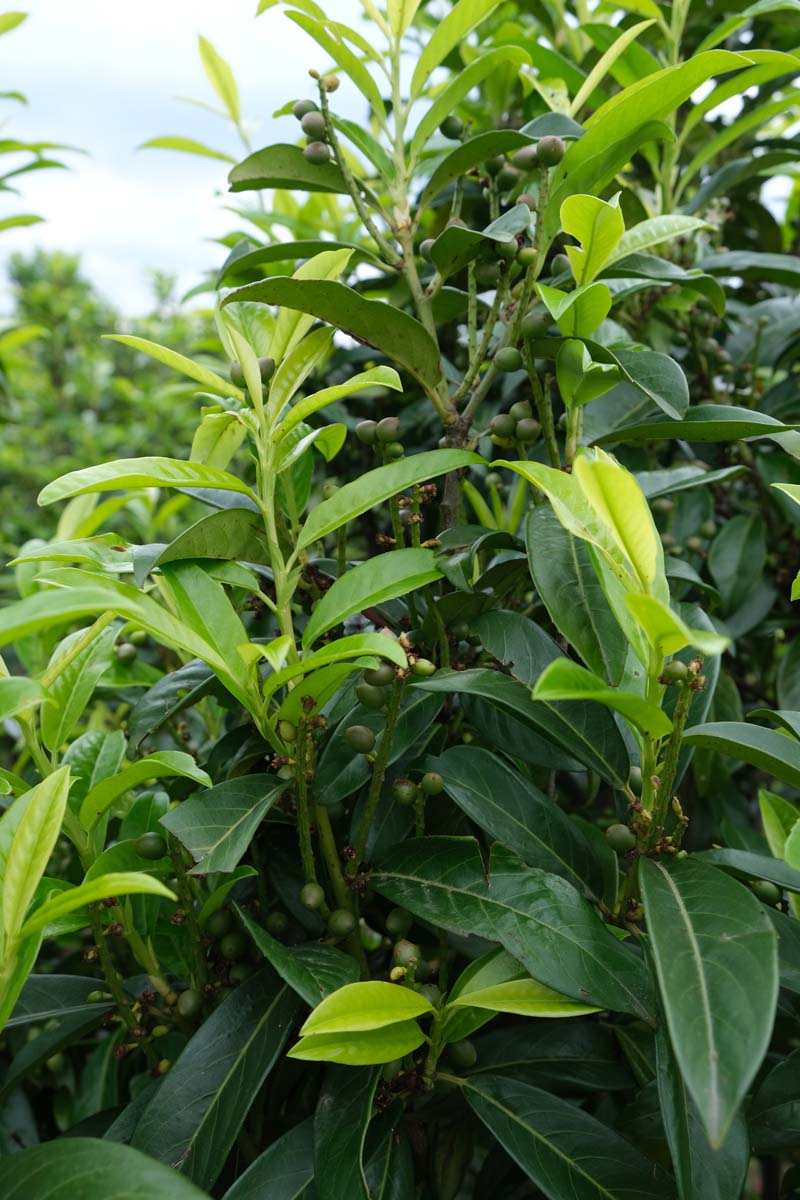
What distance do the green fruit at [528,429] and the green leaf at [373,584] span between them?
0.24m

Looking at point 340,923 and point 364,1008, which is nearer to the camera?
point 364,1008

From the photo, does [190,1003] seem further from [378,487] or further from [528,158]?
[528,158]

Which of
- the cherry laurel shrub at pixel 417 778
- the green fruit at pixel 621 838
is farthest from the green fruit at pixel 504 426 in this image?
the green fruit at pixel 621 838

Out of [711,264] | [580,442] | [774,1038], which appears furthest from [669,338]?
[774,1038]

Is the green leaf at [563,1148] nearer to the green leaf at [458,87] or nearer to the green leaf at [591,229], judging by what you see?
the green leaf at [591,229]

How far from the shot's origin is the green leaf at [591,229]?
890 mm

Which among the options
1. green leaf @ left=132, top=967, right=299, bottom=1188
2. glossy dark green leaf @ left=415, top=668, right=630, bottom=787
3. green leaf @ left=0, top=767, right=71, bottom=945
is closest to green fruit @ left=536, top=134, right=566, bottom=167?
glossy dark green leaf @ left=415, top=668, right=630, bottom=787

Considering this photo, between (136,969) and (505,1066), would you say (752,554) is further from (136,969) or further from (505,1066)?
(136,969)

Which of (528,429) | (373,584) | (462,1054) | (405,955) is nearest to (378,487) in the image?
(373,584)

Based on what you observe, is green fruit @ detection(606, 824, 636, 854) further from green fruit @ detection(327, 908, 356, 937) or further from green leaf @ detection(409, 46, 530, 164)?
green leaf @ detection(409, 46, 530, 164)

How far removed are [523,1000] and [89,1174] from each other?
0.36 metres

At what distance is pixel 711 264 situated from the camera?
1.41m

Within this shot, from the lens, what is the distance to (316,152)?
1080 millimetres

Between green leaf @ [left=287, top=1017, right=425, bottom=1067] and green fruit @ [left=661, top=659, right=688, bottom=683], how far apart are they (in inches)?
15.1
